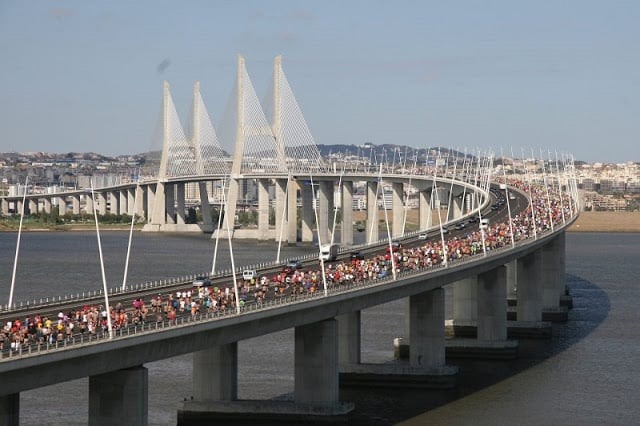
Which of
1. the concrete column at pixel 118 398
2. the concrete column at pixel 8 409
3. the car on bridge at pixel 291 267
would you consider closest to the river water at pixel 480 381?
the car on bridge at pixel 291 267

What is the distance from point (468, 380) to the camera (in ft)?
188

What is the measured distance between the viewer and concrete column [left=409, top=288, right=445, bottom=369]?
5647cm

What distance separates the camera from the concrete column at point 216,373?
4638 cm

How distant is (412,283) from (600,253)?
4348 inches

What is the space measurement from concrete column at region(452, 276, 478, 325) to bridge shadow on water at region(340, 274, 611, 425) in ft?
9.25

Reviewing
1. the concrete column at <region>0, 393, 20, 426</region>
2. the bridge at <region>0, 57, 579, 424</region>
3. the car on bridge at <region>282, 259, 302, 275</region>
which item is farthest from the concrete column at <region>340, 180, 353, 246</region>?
the concrete column at <region>0, 393, 20, 426</region>

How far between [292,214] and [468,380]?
115174mm

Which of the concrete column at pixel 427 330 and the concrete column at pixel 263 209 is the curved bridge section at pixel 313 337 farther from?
the concrete column at pixel 263 209

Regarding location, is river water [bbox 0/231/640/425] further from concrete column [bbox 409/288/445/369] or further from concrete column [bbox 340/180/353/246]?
concrete column [bbox 340/180/353/246]

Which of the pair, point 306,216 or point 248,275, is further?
point 306,216

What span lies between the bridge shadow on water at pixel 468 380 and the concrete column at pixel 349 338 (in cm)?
160

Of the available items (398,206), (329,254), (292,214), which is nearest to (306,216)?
(292,214)

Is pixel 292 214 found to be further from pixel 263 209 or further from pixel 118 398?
pixel 118 398

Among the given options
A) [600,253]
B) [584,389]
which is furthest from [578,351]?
[600,253]
